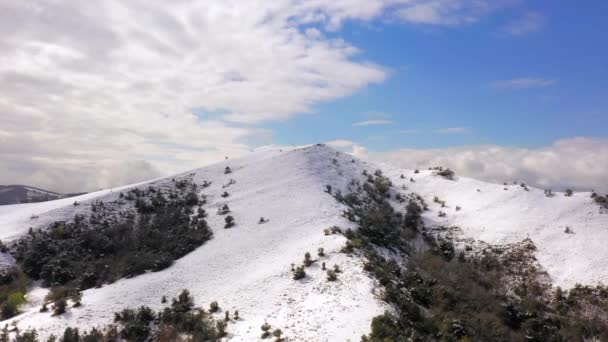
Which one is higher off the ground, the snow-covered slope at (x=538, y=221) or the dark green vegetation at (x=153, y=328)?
the snow-covered slope at (x=538, y=221)

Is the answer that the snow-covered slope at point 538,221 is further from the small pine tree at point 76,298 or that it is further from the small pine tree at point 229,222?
the small pine tree at point 76,298

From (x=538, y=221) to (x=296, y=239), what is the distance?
23803 millimetres

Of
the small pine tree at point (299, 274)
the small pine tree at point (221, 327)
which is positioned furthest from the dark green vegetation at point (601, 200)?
the small pine tree at point (221, 327)

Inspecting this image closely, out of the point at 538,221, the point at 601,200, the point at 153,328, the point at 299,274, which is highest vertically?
the point at 601,200

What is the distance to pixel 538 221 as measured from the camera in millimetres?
37469

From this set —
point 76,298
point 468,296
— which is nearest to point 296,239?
point 468,296

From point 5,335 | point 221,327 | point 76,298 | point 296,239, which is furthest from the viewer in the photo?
point 296,239

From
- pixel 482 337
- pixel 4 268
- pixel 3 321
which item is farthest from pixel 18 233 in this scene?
pixel 482 337

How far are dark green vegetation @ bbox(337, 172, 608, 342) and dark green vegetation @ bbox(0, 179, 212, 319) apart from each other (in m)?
17.0

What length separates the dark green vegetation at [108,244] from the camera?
31.8 metres

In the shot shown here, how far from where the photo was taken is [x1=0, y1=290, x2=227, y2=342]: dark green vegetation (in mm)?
21625

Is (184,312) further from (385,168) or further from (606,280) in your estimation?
(385,168)

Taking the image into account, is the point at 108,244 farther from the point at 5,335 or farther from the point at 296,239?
the point at 296,239

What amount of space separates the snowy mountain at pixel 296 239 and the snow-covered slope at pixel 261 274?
0.31 ft
